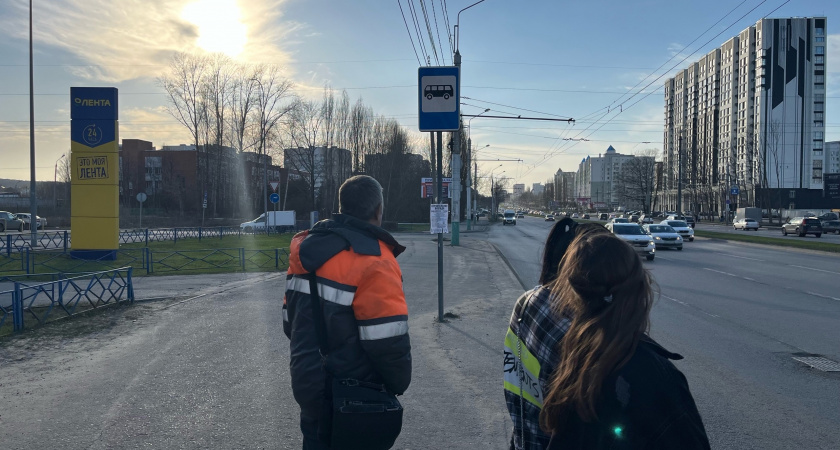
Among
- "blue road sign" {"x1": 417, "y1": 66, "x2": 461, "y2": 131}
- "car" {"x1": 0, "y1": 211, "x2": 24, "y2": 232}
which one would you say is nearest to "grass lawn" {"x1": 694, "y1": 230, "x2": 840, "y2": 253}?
"blue road sign" {"x1": 417, "y1": 66, "x2": 461, "y2": 131}

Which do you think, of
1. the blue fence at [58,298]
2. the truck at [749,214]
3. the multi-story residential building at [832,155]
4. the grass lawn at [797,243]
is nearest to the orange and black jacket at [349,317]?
the blue fence at [58,298]

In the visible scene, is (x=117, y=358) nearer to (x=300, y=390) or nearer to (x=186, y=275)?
(x=300, y=390)

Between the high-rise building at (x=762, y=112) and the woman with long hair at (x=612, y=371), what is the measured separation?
306 feet

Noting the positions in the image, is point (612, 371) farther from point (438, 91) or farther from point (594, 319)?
point (438, 91)

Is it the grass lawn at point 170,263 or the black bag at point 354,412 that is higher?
the black bag at point 354,412

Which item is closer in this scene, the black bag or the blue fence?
the black bag

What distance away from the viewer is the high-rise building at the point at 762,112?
309 feet

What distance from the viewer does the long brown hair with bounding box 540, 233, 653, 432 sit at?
5.72ft

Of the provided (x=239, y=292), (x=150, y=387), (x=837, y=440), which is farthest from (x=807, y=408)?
(x=239, y=292)

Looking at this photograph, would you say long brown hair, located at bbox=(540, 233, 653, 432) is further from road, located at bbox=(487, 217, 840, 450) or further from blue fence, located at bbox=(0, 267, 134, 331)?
blue fence, located at bbox=(0, 267, 134, 331)

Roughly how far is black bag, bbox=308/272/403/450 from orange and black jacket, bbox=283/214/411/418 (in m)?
0.04

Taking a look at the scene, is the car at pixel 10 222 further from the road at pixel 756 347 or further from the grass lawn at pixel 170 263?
the road at pixel 756 347

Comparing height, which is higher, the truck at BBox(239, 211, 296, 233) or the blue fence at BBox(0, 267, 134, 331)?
the truck at BBox(239, 211, 296, 233)

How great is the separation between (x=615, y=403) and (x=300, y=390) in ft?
5.20
